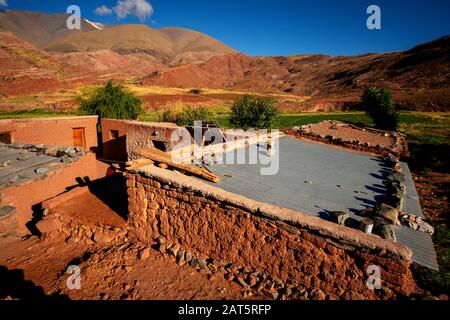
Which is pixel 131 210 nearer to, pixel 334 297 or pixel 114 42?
pixel 334 297

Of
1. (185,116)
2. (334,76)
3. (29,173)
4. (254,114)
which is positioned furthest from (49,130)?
(334,76)

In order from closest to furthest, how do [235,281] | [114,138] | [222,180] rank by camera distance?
[235,281] → [222,180] → [114,138]

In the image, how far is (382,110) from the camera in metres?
31.2

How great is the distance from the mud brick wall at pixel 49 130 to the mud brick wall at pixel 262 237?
12610 millimetres

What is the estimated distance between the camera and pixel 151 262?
573 cm

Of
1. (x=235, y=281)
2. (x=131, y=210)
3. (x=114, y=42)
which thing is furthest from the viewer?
(x=114, y=42)

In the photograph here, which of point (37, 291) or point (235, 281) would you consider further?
point (37, 291)

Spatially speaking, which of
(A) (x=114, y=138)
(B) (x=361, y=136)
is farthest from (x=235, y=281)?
(B) (x=361, y=136)

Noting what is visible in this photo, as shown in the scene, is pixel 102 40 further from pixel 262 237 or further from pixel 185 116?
pixel 262 237

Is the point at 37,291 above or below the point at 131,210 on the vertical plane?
below

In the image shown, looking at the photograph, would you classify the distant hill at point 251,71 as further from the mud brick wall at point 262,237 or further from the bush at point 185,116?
the mud brick wall at point 262,237

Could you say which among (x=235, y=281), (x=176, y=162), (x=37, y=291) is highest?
(x=176, y=162)

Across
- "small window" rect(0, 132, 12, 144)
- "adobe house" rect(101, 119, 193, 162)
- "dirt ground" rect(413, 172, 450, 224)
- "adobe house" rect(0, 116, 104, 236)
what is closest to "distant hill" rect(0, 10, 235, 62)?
"adobe house" rect(101, 119, 193, 162)

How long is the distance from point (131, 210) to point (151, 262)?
1.38 m
